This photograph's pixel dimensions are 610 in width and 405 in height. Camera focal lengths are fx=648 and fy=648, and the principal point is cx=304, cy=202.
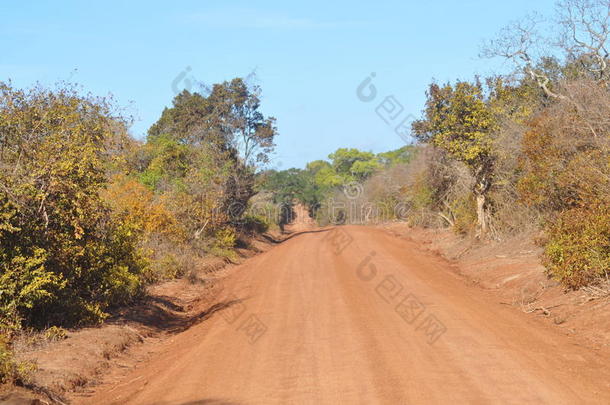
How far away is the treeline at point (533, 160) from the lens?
556 inches

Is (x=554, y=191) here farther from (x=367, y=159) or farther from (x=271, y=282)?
(x=367, y=159)

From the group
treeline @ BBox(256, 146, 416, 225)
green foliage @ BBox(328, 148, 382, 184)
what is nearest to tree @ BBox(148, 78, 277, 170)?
treeline @ BBox(256, 146, 416, 225)

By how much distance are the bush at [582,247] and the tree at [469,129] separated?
33.5 ft

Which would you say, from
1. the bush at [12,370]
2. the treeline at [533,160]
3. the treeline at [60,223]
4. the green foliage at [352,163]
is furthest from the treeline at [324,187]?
the bush at [12,370]

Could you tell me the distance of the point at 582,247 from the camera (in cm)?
1344

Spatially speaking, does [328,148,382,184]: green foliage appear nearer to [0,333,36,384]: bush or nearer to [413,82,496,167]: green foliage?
[413,82,496,167]: green foliage

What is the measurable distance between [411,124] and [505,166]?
9.61m

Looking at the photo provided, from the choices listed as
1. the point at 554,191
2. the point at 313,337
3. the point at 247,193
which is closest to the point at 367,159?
the point at 247,193

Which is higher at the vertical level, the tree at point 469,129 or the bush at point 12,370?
the tree at point 469,129

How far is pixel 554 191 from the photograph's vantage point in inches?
719

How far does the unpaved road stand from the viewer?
24.3 feet

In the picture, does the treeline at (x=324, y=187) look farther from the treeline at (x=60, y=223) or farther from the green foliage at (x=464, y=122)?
the treeline at (x=60, y=223)

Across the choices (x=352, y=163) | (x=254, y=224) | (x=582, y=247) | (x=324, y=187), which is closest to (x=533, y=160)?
(x=582, y=247)

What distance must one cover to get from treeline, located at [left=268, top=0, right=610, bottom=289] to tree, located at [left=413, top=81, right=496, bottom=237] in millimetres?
40
